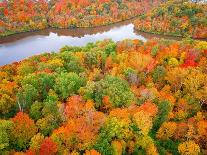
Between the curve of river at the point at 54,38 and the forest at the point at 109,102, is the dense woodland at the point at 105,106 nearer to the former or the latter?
the forest at the point at 109,102

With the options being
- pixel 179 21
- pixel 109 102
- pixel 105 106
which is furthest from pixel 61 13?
pixel 109 102

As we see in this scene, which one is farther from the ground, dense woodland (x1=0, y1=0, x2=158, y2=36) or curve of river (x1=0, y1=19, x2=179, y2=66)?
dense woodland (x1=0, y1=0, x2=158, y2=36)

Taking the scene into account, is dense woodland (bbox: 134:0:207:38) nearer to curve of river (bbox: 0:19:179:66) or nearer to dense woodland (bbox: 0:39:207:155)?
curve of river (bbox: 0:19:179:66)

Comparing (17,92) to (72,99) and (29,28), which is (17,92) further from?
(29,28)

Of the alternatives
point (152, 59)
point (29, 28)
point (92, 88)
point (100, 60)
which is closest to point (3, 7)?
point (29, 28)

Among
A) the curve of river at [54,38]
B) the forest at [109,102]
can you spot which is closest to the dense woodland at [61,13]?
the curve of river at [54,38]

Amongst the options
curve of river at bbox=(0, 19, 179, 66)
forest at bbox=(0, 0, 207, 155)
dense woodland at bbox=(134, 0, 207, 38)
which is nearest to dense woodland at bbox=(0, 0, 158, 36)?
curve of river at bbox=(0, 19, 179, 66)

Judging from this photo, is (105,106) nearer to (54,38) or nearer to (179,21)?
(54,38)
